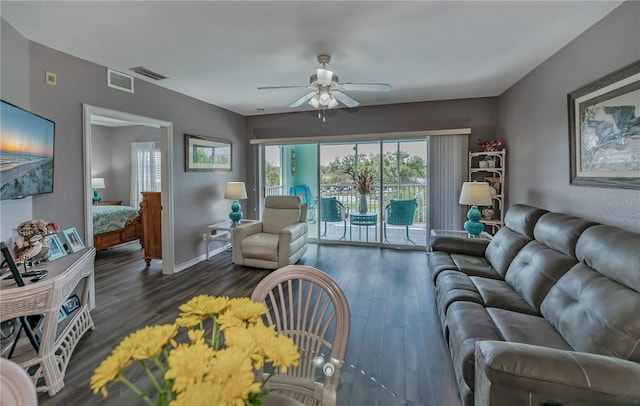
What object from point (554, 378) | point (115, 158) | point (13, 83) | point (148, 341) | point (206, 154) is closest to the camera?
point (148, 341)

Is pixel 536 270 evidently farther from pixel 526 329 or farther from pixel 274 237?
pixel 274 237

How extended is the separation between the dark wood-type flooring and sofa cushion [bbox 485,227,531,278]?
75cm

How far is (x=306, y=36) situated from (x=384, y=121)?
2.86 meters

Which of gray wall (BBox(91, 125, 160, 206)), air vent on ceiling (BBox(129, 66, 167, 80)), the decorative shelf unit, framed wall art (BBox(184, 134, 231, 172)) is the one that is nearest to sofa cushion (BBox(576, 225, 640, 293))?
the decorative shelf unit

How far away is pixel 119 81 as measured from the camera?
3.33 metres

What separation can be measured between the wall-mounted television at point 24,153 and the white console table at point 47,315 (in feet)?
2.07

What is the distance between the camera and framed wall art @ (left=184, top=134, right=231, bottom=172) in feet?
14.4

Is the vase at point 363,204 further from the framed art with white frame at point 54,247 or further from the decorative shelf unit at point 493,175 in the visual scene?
the framed art with white frame at point 54,247

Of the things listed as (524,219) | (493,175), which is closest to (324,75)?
(524,219)

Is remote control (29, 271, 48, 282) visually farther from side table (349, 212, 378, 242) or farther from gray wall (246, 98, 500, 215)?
side table (349, 212, 378, 242)

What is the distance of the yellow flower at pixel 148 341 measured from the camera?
0.67 metres

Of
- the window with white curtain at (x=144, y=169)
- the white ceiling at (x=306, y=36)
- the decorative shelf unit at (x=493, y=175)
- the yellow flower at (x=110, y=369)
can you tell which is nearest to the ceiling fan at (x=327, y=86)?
the white ceiling at (x=306, y=36)

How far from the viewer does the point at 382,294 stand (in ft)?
10.7

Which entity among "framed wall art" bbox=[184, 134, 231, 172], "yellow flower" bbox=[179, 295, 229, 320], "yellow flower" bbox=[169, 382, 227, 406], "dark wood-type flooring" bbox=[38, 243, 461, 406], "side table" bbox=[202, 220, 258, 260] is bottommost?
"dark wood-type flooring" bbox=[38, 243, 461, 406]
